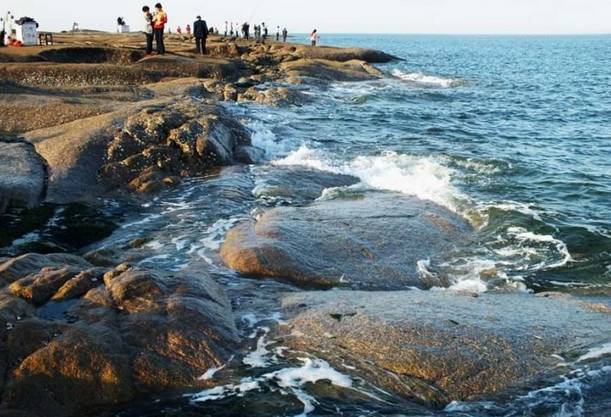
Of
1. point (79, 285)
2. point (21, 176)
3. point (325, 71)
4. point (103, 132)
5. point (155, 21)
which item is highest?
point (155, 21)

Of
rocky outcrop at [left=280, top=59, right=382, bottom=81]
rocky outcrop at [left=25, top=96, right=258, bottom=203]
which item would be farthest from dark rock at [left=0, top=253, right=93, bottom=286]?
rocky outcrop at [left=280, top=59, right=382, bottom=81]

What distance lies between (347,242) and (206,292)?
3570 millimetres

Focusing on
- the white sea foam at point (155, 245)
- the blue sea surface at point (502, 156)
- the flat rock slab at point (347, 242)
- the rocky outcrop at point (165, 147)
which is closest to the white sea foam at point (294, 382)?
the flat rock slab at point (347, 242)

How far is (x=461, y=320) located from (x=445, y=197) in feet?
24.1

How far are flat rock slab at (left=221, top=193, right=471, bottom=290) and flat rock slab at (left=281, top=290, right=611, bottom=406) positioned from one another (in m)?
0.91

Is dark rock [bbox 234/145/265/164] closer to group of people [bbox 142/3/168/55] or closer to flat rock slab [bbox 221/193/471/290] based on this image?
flat rock slab [bbox 221/193/471/290]

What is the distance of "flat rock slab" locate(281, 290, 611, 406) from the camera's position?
247 inches

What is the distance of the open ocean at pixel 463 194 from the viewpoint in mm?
6098

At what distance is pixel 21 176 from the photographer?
12188 millimetres

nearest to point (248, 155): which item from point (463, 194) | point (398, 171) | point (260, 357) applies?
point (398, 171)

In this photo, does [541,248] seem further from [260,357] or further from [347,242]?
[260,357]

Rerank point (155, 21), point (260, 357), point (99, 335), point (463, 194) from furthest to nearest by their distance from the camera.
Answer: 1. point (155, 21)
2. point (463, 194)
3. point (260, 357)
4. point (99, 335)

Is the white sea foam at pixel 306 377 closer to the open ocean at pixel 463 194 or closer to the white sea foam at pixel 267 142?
the open ocean at pixel 463 194

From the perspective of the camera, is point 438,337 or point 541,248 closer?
point 438,337
